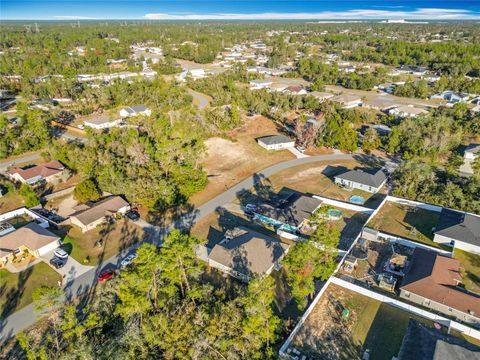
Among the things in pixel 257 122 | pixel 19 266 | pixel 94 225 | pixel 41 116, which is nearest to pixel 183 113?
pixel 257 122

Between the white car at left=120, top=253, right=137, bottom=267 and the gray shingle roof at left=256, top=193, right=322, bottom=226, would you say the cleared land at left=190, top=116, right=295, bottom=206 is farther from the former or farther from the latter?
the white car at left=120, top=253, right=137, bottom=267

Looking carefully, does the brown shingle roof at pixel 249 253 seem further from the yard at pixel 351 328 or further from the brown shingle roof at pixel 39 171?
the brown shingle roof at pixel 39 171

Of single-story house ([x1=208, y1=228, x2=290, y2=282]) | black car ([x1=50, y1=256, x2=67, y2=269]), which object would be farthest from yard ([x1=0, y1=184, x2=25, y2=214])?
single-story house ([x1=208, y1=228, x2=290, y2=282])

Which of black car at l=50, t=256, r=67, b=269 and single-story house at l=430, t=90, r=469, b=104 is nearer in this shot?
black car at l=50, t=256, r=67, b=269

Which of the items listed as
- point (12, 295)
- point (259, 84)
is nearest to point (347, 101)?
point (259, 84)

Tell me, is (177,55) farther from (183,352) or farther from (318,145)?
(183,352)

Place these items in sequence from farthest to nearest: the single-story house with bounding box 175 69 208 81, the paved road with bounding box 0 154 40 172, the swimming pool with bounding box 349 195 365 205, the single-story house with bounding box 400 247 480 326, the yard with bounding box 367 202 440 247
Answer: the single-story house with bounding box 175 69 208 81 < the paved road with bounding box 0 154 40 172 < the swimming pool with bounding box 349 195 365 205 < the yard with bounding box 367 202 440 247 < the single-story house with bounding box 400 247 480 326

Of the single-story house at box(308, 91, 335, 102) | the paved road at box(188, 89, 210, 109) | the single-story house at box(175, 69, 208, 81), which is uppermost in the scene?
the single-story house at box(175, 69, 208, 81)
